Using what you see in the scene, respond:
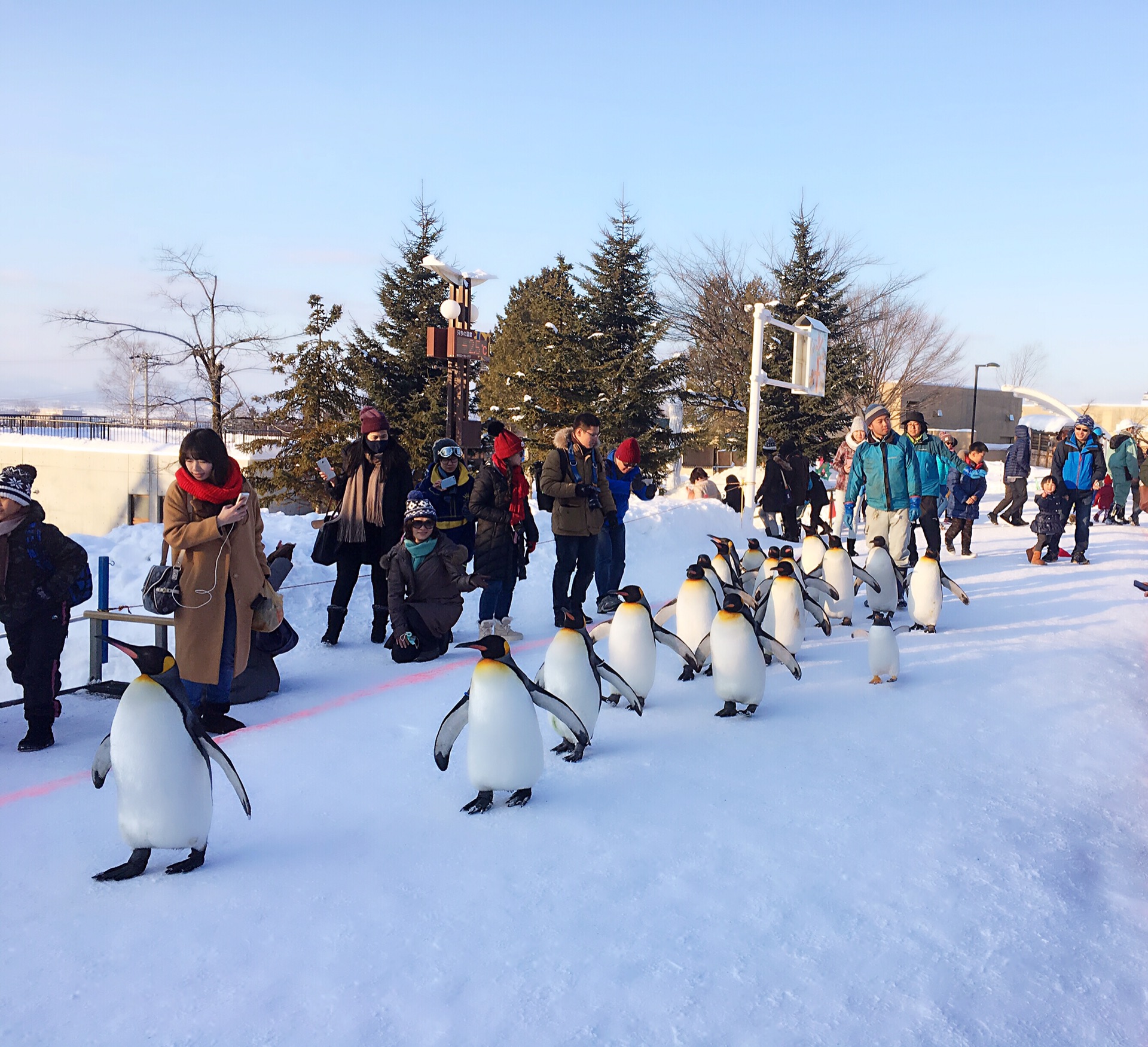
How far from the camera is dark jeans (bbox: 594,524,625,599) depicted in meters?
6.61

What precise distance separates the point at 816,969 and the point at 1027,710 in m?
3.00

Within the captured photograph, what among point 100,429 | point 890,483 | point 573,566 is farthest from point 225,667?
point 100,429

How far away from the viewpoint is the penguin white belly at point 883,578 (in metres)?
6.96

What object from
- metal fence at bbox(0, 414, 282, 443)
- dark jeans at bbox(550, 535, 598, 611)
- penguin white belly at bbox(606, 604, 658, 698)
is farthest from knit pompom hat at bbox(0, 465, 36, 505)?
metal fence at bbox(0, 414, 282, 443)

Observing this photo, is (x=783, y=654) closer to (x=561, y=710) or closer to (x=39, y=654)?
(x=561, y=710)

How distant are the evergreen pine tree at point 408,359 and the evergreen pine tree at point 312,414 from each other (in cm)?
275

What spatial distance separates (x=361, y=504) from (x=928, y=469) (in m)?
4.93

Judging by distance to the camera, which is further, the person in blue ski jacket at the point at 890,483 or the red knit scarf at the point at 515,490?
the person in blue ski jacket at the point at 890,483

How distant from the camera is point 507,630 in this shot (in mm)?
6133

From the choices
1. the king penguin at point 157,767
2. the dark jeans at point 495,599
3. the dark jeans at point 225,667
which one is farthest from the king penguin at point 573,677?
the dark jeans at point 495,599

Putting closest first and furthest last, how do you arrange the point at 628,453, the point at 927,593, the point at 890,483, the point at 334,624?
the point at 334,624 < the point at 927,593 < the point at 628,453 < the point at 890,483

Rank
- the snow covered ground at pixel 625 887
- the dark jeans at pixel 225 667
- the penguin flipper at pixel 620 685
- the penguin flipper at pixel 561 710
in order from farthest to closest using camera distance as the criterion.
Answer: the penguin flipper at pixel 620 685 < the dark jeans at pixel 225 667 < the penguin flipper at pixel 561 710 < the snow covered ground at pixel 625 887

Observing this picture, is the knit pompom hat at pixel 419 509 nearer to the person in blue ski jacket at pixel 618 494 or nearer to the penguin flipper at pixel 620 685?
the person in blue ski jacket at pixel 618 494

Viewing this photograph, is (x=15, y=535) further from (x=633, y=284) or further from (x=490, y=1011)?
(x=633, y=284)
